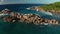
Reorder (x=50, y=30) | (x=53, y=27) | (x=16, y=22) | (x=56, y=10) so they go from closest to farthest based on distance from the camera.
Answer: (x=50, y=30)
(x=53, y=27)
(x=16, y=22)
(x=56, y=10)

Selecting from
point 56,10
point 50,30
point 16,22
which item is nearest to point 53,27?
point 50,30

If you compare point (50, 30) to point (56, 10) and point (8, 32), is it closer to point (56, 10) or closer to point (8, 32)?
point (8, 32)

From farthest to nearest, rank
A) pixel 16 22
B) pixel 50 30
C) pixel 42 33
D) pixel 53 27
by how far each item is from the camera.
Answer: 1. pixel 16 22
2. pixel 53 27
3. pixel 50 30
4. pixel 42 33

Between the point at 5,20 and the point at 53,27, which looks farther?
the point at 5,20

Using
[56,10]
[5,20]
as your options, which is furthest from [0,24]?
[56,10]

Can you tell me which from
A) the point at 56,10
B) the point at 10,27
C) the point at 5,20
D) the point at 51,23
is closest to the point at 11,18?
the point at 5,20

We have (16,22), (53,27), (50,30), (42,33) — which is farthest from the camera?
(16,22)

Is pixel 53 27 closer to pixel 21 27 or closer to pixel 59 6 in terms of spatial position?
pixel 21 27

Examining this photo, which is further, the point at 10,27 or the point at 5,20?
the point at 5,20

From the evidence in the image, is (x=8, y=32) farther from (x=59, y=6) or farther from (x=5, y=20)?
(x=59, y=6)
